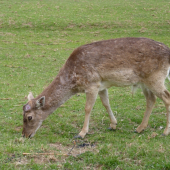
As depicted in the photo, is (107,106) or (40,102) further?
(107,106)

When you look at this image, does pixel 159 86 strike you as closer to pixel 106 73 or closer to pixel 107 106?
pixel 106 73

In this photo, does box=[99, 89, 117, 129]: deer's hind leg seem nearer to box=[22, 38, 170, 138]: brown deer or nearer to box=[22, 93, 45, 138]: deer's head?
box=[22, 38, 170, 138]: brown deer

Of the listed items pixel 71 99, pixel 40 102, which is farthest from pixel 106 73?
pixel 71 99

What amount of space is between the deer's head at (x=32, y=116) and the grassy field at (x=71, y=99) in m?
0.23

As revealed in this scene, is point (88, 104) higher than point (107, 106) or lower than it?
higher

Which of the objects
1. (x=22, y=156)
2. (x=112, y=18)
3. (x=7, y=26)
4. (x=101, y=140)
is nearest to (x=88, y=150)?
(x=101, y=140)

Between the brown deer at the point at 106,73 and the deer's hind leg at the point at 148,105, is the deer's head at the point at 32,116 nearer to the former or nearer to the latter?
the brown deer at the point at 106,73

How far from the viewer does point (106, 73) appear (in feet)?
25.0

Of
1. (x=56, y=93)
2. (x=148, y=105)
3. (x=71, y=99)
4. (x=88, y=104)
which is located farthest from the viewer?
(x=71, y=99)

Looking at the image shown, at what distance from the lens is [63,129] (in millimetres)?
7992

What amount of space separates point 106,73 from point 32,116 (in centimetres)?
223

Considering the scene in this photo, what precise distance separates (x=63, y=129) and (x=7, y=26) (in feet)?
63.8

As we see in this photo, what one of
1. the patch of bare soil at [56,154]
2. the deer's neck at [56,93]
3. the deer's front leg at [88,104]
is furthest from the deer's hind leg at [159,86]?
the patch of bare soil at [56,154]

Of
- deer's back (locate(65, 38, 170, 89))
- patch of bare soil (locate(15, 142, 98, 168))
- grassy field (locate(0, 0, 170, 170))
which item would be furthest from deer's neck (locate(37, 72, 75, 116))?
patch of bare soil (locate(15, 142, 98, 168))
